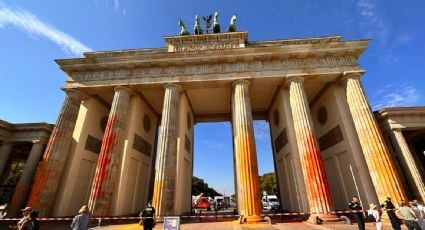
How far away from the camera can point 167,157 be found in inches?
467

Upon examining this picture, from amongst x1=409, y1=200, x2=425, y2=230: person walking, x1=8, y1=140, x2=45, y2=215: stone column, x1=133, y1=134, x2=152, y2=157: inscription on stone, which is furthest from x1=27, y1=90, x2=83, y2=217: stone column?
x1=409, y1=200, x2=425, y2=230: person walking

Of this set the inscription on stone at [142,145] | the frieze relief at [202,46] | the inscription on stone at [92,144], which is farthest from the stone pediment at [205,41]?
the inscription on stone at [92,144]

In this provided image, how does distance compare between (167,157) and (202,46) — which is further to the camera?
(202,46)

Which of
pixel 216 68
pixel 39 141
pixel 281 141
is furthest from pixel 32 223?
pixel 281 141

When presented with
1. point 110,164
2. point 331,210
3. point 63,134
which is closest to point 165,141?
point 110,164

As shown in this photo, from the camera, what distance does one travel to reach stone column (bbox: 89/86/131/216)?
11.2m

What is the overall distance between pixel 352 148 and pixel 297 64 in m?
6.60

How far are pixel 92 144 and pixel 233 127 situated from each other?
11.0 metres

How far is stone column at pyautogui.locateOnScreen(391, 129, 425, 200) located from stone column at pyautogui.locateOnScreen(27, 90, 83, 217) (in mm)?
21853

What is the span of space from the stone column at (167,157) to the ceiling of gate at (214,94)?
159 cm

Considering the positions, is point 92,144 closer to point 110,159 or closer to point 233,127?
point 110,159

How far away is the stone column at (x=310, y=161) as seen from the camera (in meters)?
10.2

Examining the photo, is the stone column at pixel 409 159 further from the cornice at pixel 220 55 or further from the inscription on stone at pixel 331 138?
the cornice at pixel 220 55

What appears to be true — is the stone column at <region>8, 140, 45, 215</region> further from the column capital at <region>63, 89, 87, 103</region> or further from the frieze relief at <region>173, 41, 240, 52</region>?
the frieze relief at <region>173, 41, 240, 52</region>
